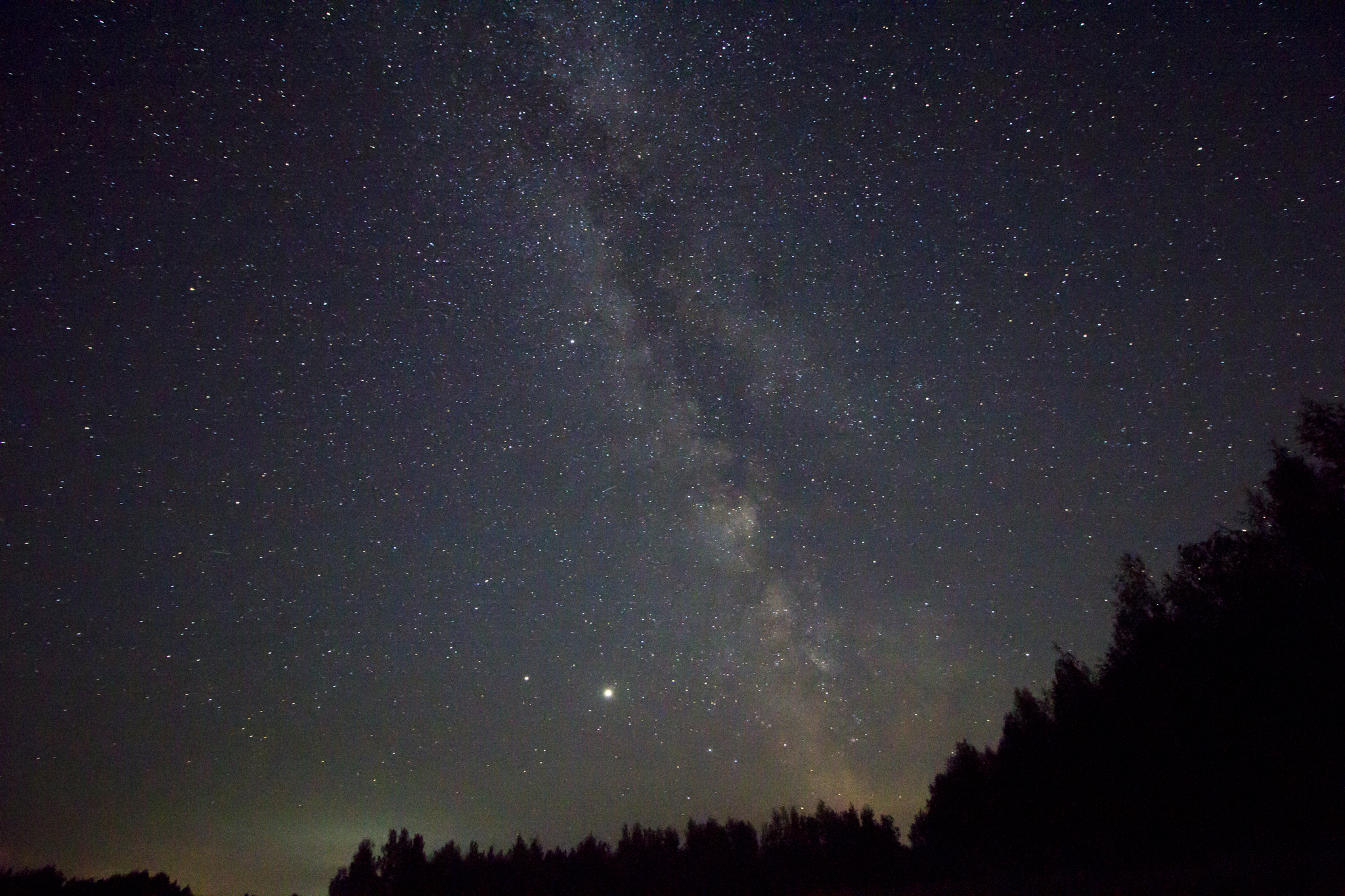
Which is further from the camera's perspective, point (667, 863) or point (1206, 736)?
point (667, 863)

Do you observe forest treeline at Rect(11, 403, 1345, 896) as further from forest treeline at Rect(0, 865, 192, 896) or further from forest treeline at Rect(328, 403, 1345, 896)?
forest treeline at Rect(0, 865, 192, 896)

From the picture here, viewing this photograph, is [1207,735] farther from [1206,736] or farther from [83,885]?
[83,885]

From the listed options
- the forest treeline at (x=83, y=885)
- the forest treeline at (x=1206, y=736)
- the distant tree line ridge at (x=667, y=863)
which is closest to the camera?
the forest treeline at (x=1206, y=736)

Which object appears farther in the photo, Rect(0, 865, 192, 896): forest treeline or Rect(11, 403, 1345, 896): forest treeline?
Rect(0, 865, 192, 896): forest treeline

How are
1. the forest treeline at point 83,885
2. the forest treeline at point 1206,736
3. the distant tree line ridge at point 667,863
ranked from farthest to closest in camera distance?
1. the distant tree line ridge at point 667,863
2. the forest treeline at point 83,885
3. the forest treeline at point 1206,736

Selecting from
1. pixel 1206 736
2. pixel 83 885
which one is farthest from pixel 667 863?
pixel 1206 736

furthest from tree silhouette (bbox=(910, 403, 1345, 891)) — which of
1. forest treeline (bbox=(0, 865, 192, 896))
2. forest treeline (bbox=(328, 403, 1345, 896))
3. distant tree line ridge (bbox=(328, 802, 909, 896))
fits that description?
forest treeline (bbox=(0, 865, 192, 896))

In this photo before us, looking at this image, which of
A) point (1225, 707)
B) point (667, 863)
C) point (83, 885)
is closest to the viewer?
point (1225, 707)

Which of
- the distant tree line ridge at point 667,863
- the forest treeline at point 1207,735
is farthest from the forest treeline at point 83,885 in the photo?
the forest treeline at point 1207,735

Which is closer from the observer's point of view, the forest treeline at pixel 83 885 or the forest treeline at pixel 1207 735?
the forest treeline at pixel 1207 735

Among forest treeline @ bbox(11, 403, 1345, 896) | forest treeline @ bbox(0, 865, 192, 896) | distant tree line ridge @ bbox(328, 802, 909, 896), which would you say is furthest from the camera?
distant tree line ridge @ bbox(328, 802, 909, 896)

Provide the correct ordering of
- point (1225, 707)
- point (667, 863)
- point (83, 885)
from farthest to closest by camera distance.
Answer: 1. point (667, 863)
2. point (83, 885)
3. point (1225, 707)

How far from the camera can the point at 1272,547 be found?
63.6 ft

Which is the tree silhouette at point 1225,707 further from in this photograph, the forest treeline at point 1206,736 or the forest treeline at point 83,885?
the forest treeline at point 83,885
